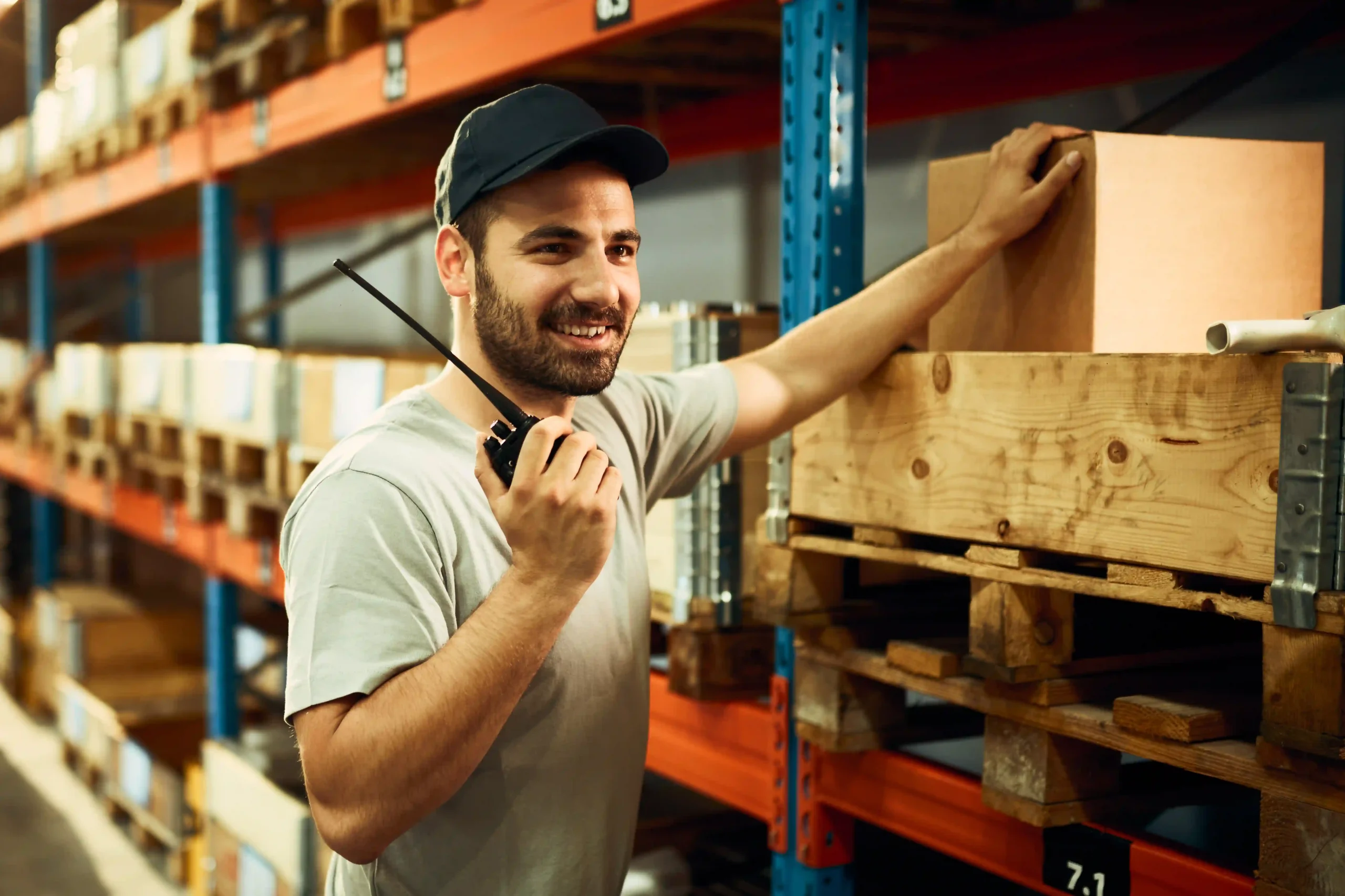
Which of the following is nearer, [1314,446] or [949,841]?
[1314,446]

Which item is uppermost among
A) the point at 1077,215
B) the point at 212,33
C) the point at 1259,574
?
the point at 212,33

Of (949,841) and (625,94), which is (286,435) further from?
(949,841)

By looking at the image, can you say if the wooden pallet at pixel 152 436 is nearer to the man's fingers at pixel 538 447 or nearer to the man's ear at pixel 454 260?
the man's ear at pixel 454 260

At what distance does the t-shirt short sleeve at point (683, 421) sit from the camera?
247cm

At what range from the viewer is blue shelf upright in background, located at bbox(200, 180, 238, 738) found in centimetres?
550

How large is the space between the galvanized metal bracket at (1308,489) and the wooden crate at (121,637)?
23.6 feet

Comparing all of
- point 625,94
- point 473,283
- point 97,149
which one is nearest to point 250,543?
point 625,94

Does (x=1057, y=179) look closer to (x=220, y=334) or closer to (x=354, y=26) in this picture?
(x=354, y=26)

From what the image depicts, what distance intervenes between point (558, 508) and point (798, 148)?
113 centimetres

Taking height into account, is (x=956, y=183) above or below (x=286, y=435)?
above

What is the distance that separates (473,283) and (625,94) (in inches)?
108

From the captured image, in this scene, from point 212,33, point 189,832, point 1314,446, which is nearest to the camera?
point 1314,446

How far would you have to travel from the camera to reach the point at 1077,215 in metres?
2.20

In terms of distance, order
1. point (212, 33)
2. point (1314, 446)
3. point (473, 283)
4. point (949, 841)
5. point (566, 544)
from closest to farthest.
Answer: point (1314, 446) → point (566, 544) → point (473, 283) → point (949, 841) → point (212, 33)
